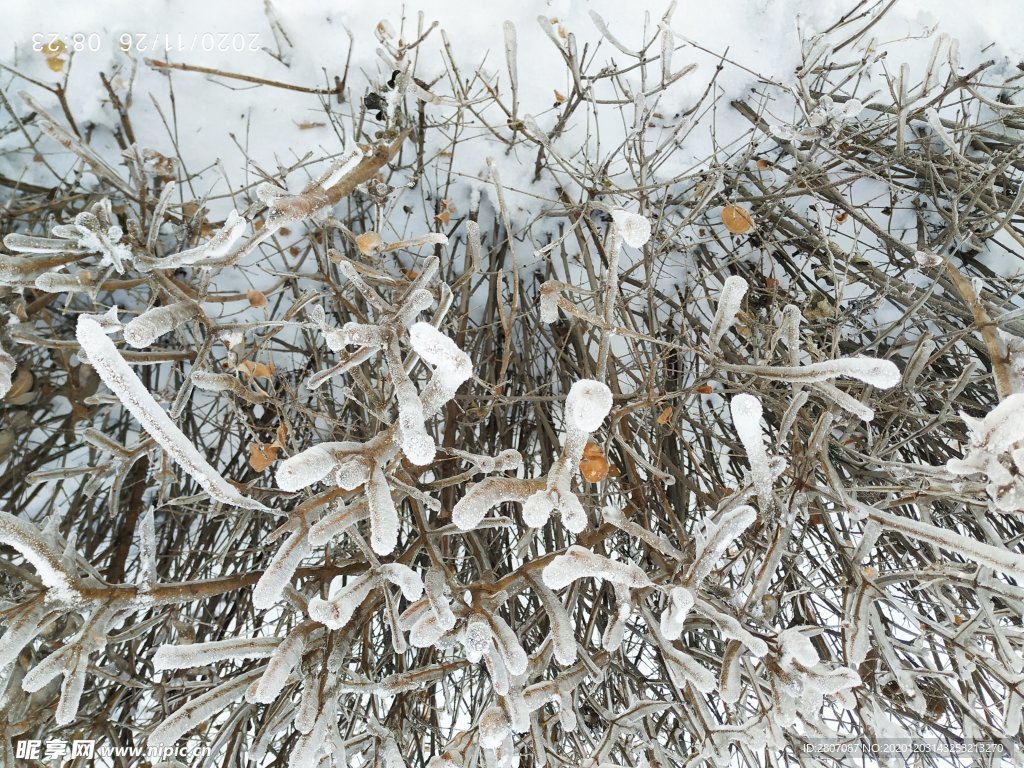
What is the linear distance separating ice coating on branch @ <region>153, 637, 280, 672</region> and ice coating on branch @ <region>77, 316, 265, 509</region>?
223 millimetres

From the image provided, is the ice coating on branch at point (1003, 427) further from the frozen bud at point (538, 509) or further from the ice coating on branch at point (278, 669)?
the ice coating on branch at point (278, 669)

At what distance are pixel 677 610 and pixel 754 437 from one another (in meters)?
0.23

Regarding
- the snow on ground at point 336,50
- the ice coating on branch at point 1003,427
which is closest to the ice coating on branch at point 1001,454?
the ice coating on branch at point 1003,427

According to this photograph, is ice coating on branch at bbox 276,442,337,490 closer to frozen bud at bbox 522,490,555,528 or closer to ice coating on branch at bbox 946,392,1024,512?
frozen bud at bbox 522,490,555,528

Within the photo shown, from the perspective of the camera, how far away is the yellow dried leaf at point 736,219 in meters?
1.33

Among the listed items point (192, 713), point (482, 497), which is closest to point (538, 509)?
point (482, 497)

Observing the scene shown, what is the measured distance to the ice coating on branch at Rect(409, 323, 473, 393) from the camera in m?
0.63

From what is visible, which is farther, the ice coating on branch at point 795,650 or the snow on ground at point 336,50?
the snow on ground at point 336,50

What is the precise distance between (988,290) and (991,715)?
90cm

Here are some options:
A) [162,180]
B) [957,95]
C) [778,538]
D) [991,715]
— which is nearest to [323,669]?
[778,538]

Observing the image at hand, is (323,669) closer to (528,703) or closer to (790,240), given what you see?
(528,703)
